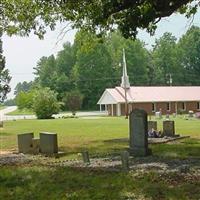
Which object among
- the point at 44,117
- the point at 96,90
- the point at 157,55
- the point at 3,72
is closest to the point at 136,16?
the point at 3,72

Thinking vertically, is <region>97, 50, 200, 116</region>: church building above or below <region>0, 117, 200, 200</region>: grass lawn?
above

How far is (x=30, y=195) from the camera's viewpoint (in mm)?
9711

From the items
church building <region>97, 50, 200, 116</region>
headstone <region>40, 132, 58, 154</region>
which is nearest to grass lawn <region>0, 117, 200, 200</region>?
headstone <region>40, 132, 58, 154</region>

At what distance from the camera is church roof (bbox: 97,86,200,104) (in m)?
78.7

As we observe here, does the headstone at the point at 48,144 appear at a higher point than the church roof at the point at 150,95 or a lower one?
lower

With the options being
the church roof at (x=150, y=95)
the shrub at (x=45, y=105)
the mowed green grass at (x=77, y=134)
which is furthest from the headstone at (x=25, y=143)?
the church roof at (x=150, y=95)

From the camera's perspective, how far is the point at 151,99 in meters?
80.2

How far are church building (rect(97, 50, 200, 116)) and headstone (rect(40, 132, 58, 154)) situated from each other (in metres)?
56.5

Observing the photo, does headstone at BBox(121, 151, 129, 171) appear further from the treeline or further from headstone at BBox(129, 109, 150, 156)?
the treeline

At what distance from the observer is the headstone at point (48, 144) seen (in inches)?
730

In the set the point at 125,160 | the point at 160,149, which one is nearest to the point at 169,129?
the point at 160,149

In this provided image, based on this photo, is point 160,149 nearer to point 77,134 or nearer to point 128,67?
point 77,134

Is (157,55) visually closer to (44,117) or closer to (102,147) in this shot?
(44,117)

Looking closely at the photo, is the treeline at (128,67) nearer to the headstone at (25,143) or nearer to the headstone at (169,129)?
the headstone at (169,129)
